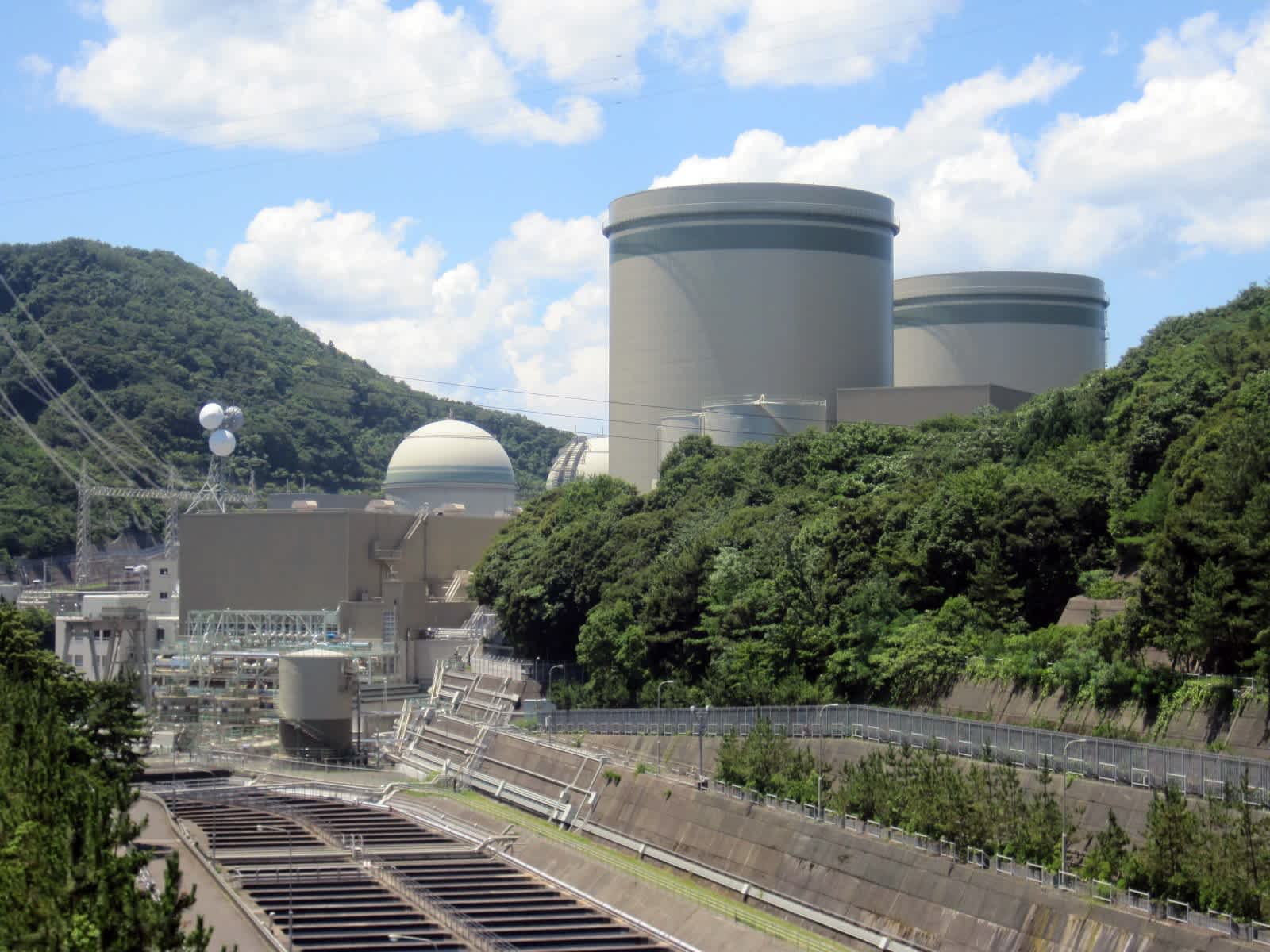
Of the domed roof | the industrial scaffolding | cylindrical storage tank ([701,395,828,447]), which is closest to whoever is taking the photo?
the industrial scaffolding

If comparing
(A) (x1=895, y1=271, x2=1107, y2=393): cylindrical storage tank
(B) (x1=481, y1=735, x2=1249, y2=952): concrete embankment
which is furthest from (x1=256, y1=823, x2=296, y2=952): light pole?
(A) (x1=895, y1=271, x2=1107, y2=393): cylindrical storage tank

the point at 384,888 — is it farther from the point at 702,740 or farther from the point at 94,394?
the point at 94,394

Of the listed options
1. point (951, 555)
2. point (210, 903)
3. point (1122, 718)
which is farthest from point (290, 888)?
point (951, 555)

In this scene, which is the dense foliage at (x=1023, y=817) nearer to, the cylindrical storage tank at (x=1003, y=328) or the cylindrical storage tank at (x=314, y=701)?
the cylindrical storage tank at (x=314, y=701)

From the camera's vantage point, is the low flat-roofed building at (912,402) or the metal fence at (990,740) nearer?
the metal fence at (990,740)

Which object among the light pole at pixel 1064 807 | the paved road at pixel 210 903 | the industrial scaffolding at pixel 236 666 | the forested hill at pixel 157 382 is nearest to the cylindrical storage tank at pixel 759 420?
the industrial scaffolding at pixel 236 666

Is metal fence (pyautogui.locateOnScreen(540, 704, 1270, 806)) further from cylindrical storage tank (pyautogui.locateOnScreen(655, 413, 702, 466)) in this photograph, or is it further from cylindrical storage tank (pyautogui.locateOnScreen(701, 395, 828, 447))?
cylindrical storage tank (pyautogui.locateOnScreen(655, 413, 702, 466))

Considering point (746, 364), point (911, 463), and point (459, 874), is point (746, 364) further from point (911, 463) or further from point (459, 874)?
point (459, 874)
